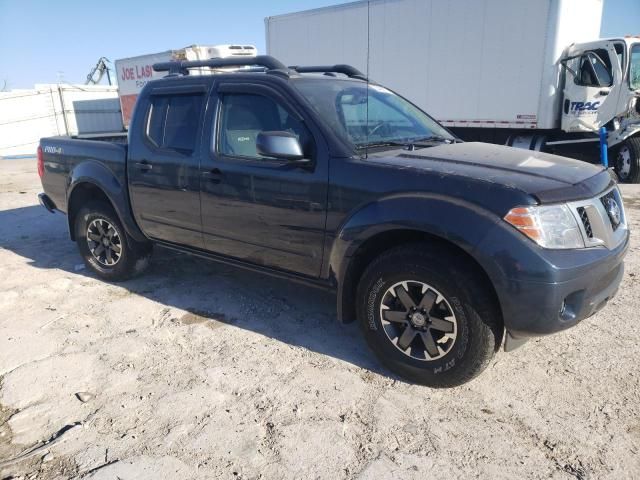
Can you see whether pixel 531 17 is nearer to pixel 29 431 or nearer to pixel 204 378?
pixel 204 378

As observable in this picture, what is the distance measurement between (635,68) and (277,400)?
10318mm

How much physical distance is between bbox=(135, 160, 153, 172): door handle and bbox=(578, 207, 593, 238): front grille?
318 centimetres

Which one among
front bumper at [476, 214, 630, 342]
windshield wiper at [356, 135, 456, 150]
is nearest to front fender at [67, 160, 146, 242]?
windshield wiper at [356, 135, 456, 150]

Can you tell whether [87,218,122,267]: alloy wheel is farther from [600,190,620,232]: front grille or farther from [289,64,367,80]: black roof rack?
[600,190,620,232]: front grille

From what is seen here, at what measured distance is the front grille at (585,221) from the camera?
8.57ft

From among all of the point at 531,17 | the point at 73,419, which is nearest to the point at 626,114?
the point at 531,17

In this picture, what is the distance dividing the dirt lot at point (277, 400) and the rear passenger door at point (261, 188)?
26.2 inches

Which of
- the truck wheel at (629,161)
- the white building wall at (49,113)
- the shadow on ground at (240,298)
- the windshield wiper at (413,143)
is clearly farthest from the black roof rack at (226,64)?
the white building wall at (49,113)

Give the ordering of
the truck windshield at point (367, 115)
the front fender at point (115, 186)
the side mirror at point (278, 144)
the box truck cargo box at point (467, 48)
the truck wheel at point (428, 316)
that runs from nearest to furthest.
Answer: the truck wheel at point (428, 316) → the side mirror at point (278, 144) → the truck windshield at point (367, 115) → the front fender at point (115, 186) → the box truck cargo box at point (467, 48)

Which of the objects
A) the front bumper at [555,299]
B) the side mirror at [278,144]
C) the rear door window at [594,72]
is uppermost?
the rear door window at [594,72]

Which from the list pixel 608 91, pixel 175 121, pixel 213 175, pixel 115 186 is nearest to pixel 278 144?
pixel 213 175

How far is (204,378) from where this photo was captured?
3.10 meters

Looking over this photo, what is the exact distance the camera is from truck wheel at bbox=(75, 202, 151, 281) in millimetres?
4648

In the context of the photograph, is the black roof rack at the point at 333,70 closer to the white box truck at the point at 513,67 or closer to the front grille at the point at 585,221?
the front grille at the point at 585,221
